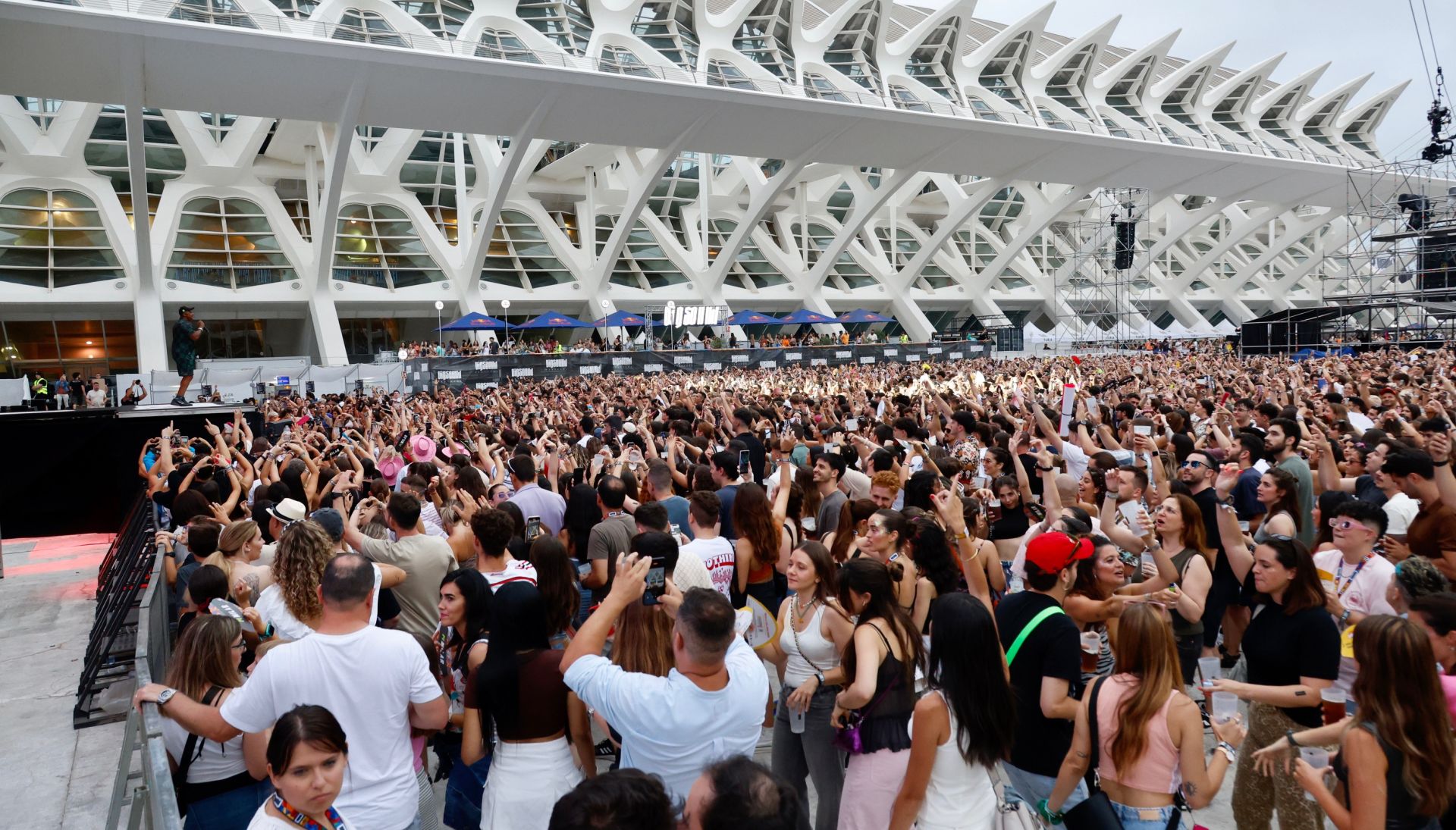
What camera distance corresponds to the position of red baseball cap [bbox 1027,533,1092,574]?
3.49m

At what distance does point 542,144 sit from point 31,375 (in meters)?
20.3

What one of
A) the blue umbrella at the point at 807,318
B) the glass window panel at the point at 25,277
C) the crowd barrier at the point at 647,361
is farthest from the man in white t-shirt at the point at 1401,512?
the glass window panel at the point at 25,277

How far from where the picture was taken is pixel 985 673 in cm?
300

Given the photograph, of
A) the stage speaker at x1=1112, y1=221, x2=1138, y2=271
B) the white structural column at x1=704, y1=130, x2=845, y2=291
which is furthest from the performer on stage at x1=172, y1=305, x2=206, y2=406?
the stage speaker at x1=1112, y1=221, x2=1138, y2=271

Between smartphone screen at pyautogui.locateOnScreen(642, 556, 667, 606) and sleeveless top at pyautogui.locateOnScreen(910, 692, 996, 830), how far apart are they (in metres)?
0.94

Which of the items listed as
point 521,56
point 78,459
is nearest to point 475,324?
point 521,56

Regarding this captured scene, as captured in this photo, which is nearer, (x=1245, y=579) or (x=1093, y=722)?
(x=1093, y=722)

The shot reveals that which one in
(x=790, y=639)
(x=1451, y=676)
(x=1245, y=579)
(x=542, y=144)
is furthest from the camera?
(x=542, y=144)

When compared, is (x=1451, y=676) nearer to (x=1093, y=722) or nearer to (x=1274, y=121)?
(x=1093, y=722)

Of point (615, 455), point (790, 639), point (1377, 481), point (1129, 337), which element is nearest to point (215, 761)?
point (790, 639)

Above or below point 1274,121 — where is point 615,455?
below

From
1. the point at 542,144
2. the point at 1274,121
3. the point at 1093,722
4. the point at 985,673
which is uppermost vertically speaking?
the point at 1274,121

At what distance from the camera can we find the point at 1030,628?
11.5ft

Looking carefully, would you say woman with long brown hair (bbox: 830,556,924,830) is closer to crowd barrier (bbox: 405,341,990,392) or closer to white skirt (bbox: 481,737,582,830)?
white skirt (bbox: 481,737,582,830)
